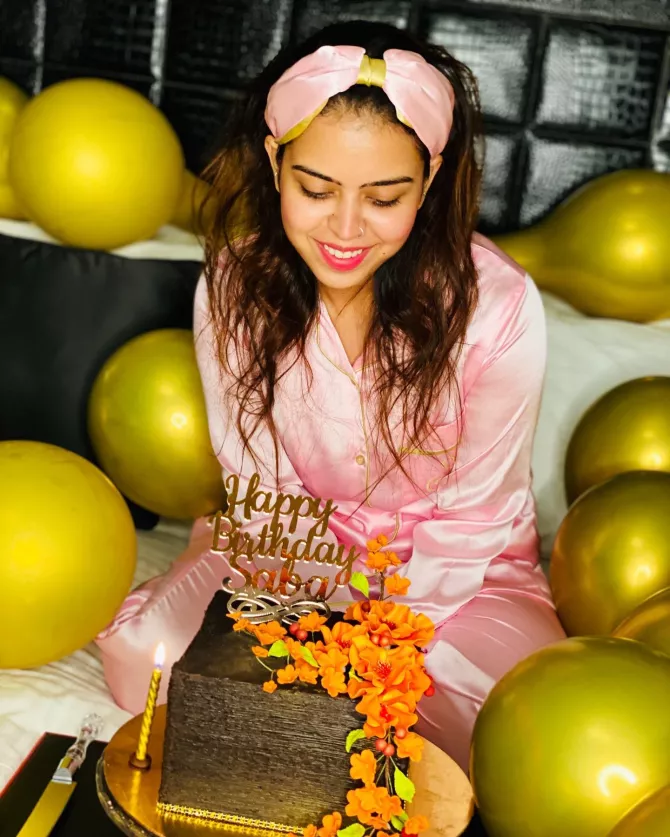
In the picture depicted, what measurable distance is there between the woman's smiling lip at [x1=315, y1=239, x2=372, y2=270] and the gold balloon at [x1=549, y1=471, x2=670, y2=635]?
1.64 feet

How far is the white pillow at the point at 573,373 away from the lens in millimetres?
1977

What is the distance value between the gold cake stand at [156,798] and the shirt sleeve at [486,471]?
42 cm

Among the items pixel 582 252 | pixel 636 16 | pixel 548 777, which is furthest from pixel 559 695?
pixel 636 16

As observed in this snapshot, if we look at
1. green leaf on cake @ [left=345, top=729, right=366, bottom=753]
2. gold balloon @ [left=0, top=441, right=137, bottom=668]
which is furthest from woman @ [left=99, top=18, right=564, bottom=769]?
green leaf on cake @ [left=345, top=729, right=366, bottom=753]

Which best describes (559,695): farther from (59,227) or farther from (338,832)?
(59,227)

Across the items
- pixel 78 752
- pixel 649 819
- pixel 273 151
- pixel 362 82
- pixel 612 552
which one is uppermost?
pixel 362 82

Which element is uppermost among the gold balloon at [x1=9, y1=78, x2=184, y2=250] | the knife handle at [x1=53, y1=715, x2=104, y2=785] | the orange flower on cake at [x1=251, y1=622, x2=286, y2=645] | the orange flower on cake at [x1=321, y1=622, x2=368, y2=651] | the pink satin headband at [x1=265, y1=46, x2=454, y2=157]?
the pink satin headband at [x1=265, y1=46, x2=454, y2=157]

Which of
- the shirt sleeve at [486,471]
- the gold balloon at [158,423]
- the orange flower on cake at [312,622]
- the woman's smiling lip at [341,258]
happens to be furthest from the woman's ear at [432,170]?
the orange flower on cake at [312,622]

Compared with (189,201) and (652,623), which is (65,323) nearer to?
(189,201)

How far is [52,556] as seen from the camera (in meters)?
1.50

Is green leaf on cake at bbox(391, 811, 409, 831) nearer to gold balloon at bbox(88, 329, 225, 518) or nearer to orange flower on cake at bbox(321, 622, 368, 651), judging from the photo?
orange flower on cake at bbox(321, 622, 368, 651)

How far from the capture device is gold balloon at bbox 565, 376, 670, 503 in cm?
177

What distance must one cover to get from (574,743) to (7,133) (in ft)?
5.01

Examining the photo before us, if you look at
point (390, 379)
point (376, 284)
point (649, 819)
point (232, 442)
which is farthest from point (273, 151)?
point (649, 819)
